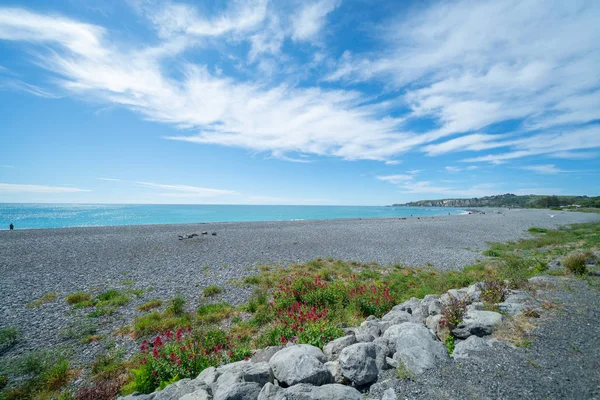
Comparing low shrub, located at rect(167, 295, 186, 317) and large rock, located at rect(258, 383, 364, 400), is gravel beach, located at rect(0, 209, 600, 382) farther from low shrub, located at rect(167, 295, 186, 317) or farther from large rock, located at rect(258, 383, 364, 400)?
large rock, located at rect(258, 383, 364, 400)

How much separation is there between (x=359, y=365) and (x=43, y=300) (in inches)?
642

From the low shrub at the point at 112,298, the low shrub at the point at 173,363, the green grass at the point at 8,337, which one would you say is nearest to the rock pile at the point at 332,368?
the low shrub at the point at 173,363

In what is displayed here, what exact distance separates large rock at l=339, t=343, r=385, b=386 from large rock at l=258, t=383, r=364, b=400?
1.60 feet

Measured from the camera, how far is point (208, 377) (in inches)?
215

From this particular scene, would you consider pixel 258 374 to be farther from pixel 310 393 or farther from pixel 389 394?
pixel 389 394

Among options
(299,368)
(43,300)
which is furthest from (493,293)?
(43,300)

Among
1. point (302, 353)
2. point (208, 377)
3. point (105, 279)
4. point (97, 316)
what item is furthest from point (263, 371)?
point (105, 279)

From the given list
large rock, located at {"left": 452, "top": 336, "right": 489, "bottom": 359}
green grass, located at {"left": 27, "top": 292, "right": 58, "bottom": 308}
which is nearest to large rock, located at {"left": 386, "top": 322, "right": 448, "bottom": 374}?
large rock, located at {"left": 452, "top": 336, "right": 489, "bottom": 359}

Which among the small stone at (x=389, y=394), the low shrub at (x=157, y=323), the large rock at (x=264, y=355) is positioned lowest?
the low shrub at (x=157, y=323)

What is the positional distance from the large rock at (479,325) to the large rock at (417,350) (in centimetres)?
101

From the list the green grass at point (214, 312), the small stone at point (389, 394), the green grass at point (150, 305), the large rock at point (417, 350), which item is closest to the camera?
the small stone at point (389, 394)

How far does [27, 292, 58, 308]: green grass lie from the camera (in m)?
11.9

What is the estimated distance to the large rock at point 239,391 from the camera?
4.31 m

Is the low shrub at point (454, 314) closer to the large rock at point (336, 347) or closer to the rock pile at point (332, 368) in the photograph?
the rock pile at point (332, 368)
